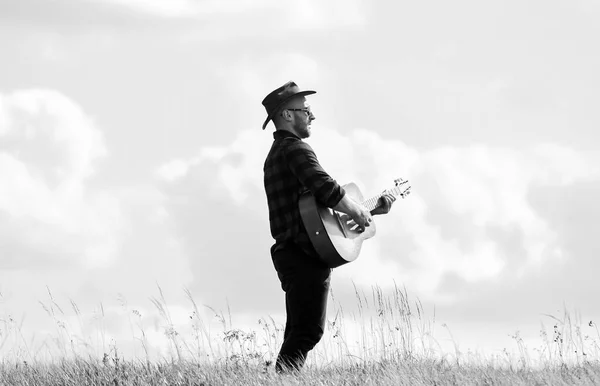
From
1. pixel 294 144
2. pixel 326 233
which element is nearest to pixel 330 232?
pixel 326 233

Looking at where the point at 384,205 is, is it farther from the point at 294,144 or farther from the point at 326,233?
the point at 294,144

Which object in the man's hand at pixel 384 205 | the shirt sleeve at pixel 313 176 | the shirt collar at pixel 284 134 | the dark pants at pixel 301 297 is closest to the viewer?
the shirt sleeve at pixel 313 176

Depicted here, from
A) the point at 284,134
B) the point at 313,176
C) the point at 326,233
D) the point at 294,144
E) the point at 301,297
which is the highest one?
the point at 284,134

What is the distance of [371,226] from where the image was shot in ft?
21.3

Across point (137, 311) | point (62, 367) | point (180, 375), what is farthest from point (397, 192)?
point (62, 367)

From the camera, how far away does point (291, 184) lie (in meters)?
5.98

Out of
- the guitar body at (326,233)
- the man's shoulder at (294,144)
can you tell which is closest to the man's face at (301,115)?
the man's shoulder at (294,144)

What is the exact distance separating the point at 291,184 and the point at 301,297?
0.82 metres

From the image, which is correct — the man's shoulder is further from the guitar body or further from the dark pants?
the dark pants

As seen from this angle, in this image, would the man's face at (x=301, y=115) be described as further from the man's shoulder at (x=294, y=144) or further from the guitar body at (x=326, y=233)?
the guitar body at (x=326, y=233)

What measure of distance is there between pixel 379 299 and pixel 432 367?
3.76 ft

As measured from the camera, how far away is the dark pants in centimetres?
588

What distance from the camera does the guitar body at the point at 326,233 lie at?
586 cm

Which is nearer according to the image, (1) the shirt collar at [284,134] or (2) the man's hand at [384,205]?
(1) the shirt collar at [284,134]
